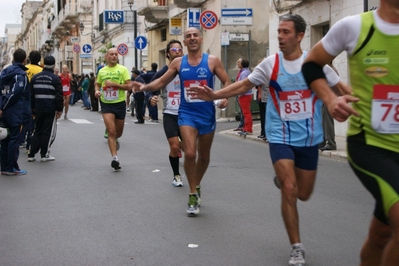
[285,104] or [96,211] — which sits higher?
[285,104]

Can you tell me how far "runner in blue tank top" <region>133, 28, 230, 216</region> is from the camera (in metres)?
7.70

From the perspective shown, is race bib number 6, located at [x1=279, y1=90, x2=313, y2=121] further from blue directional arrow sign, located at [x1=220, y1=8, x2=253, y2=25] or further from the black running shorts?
blue directional arrow sign, located at [x1=220, y1=8, x2=253, y2=25]

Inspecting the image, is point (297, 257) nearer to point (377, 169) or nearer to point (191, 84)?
point (377, 169)

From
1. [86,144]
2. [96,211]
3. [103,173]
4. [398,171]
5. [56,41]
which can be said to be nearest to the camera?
[398,171]

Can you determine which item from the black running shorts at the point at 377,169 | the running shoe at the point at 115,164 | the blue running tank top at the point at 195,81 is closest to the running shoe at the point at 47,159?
the running shoe at the point at 115,164

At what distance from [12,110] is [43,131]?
6.57ft

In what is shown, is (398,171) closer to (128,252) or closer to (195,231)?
(128,252)

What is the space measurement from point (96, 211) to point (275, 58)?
2.99 metres

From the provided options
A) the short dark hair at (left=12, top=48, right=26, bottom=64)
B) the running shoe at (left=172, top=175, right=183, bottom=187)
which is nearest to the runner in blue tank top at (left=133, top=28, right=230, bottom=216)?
Answer: the running shoe at (left=172, top=175, right=183, bottom=187)

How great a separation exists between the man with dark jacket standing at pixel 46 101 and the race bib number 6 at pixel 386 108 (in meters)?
9.59

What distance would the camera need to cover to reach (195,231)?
268 inches

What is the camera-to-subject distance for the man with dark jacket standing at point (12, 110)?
36.0 feet

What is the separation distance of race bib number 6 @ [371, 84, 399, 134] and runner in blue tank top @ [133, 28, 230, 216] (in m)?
3.90

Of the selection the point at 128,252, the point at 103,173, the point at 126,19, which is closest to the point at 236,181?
the point at 103,173
